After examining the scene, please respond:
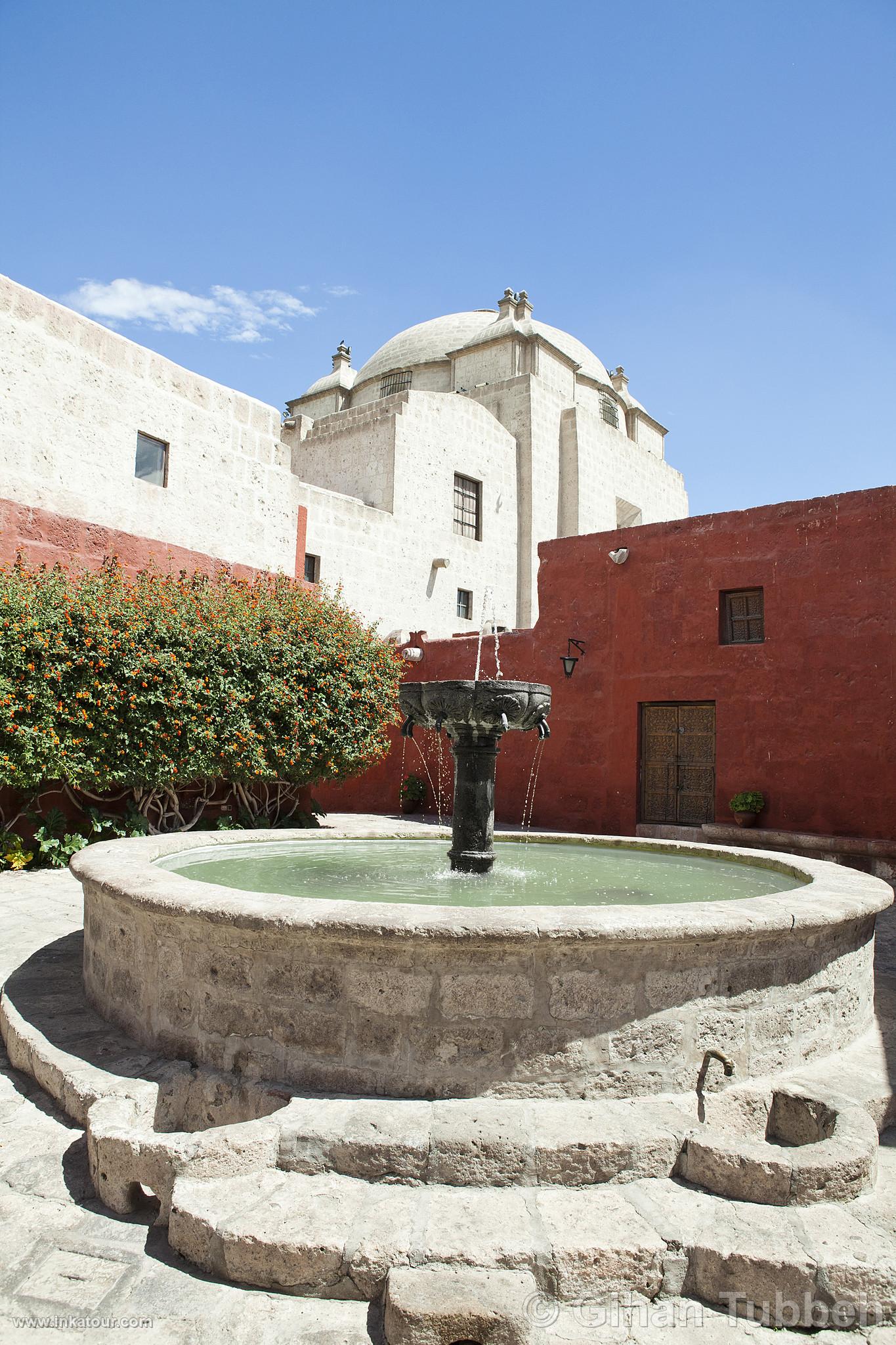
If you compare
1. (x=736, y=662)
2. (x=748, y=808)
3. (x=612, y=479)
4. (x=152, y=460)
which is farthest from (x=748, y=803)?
(x=612, y=479)

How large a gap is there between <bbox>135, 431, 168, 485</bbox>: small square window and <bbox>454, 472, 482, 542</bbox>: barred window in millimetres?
8403

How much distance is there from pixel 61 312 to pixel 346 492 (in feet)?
27.4

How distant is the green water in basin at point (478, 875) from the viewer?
4.21m

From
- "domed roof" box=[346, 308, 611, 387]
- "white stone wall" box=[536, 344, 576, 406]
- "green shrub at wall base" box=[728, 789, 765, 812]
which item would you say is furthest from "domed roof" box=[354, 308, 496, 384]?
"green shrub at wall base" box=[728, 789, 765, 812]

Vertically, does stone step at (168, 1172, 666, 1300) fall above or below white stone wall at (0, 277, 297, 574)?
below

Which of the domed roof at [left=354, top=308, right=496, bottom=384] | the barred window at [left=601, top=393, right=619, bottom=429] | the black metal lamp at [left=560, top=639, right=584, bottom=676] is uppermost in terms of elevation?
the domed roof at [left=354, top=308, right=496, bottom=384]

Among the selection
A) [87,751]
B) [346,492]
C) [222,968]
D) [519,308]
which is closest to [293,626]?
[87,751]

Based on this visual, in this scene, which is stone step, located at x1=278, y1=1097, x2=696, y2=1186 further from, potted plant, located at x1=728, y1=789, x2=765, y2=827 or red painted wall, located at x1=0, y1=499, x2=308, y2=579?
potted plant, located at x1=728, y1=789, x2=765, y2=827

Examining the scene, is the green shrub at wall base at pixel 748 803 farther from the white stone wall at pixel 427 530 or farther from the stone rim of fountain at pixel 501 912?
the white stone wall at pixel 427 530

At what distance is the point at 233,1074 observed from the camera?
9.79 ft

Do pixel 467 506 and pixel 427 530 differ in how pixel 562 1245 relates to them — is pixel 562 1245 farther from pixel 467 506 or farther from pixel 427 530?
pixel 467 506

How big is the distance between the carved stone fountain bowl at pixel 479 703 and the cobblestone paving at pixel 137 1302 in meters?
2.80

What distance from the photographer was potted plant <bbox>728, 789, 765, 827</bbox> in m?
10.1

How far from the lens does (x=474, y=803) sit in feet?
16.4
